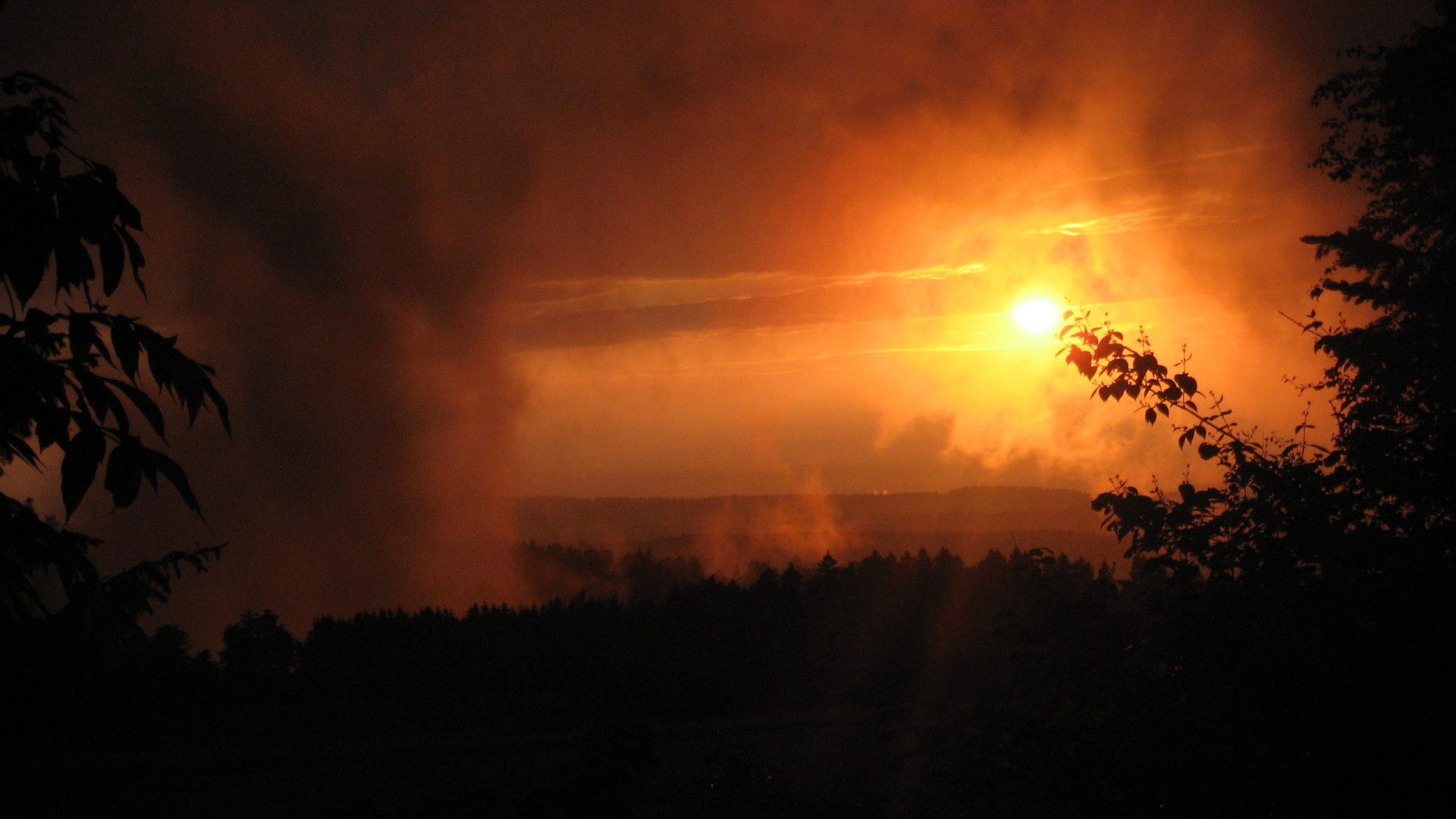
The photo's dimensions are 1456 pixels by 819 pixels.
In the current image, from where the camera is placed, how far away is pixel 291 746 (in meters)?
36.6

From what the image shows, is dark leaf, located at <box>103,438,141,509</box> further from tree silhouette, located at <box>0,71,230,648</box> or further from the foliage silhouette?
the foliage silhouette

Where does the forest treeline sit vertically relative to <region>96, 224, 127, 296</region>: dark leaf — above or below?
below

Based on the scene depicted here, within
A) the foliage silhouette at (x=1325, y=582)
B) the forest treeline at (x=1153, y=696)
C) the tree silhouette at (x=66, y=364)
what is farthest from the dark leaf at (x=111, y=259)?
the foliage silhouette at (x=1325, y=582)

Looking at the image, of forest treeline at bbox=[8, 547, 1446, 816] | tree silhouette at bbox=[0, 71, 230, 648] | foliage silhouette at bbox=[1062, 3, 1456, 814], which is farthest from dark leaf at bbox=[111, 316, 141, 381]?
foliage silhouette at bbox=[1062, 3, 1456, 814]

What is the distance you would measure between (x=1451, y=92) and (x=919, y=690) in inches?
285

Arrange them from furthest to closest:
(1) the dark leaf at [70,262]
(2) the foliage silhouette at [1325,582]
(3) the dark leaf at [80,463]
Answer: (2) the foliage silhouette at [1325,582] < (1) the dark leaf at [70,262] < (3) the dark leaf at [80,463]

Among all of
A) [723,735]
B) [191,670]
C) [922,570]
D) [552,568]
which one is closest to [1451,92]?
[723,735]

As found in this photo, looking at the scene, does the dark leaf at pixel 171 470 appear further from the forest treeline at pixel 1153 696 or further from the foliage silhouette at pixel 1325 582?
the foliage silhouette at pixel 1325 582

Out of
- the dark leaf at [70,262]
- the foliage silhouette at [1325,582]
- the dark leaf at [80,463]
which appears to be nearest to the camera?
the dark leaf at [80,463]

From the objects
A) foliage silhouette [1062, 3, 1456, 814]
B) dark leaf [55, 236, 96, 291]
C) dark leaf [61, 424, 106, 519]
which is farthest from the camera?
foliage silhouette [1062, 3, 1456, 814]

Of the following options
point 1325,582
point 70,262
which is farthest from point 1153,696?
point 70,262

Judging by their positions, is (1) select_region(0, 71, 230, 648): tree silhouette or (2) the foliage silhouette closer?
(1) select_region(0, 71, 230, 648): tree silhouette

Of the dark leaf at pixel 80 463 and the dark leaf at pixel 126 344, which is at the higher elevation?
the dark leaf at pixel 126 344

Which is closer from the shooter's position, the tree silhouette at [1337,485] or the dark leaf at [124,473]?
the dark leaf at [124,473]
